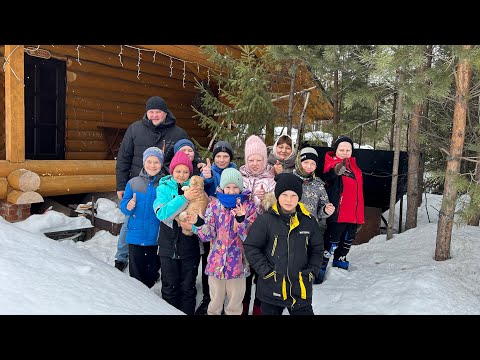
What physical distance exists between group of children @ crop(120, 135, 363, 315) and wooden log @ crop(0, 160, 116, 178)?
357 centimetres

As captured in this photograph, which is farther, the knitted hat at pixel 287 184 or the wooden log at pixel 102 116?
the wooden log at pixel 102 116

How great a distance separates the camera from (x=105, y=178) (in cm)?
781

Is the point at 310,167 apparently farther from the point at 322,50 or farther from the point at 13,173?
the point at 13,173

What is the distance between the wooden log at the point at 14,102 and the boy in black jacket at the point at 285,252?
523cm

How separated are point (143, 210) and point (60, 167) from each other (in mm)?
3964

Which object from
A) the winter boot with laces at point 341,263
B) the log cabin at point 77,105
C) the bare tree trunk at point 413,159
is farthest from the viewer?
the bare tree trunk at point 413,159

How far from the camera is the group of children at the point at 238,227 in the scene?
2953 millimetres

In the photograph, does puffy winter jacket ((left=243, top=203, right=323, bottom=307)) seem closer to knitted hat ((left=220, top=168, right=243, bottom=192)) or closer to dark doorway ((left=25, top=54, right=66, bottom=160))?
knitted hat ((left=220, top=168, right=243, bottom=192))

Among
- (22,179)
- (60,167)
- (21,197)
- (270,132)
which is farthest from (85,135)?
(270,132)

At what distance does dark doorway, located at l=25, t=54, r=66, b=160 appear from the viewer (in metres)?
8.42

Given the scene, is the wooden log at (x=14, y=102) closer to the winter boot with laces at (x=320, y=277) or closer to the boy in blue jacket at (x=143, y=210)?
the boy in blue jacket at (x=143, y=210)

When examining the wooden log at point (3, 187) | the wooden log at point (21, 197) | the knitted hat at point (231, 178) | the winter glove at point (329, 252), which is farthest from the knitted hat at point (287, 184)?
the wooden log at point (3, 187)

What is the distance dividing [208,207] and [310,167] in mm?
1377

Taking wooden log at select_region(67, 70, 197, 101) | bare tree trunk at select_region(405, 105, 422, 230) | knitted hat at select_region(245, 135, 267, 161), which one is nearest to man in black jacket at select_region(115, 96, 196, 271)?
knitted hat at select_region(245, 135, 267, 161)
